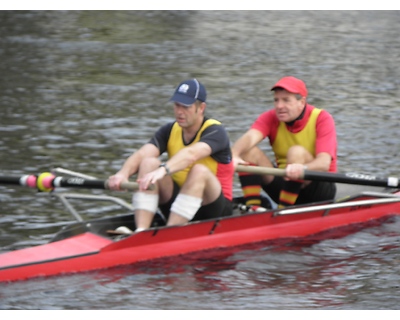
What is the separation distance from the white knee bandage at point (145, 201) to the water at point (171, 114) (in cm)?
59

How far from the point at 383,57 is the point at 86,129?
36.1 feet

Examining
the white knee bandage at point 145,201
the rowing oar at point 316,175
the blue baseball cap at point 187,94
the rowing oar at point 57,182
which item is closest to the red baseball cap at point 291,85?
the rowing oar at point 316,175

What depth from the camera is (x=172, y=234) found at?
379 inches

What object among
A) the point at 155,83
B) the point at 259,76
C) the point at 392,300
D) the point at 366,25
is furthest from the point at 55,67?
the point at 392,300

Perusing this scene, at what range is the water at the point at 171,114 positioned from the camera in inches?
353

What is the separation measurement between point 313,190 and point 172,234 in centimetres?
204

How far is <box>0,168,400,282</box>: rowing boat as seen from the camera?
8.93m

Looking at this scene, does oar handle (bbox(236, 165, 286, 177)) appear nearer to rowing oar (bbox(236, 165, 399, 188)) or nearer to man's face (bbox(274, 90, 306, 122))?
rowing oar (bbox(236, 165, 399, 188))

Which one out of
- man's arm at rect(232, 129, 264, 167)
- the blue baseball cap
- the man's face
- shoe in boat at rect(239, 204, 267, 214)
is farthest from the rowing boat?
the blue baseball cap

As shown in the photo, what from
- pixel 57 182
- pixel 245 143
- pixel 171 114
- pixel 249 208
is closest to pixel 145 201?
pixel 57 182

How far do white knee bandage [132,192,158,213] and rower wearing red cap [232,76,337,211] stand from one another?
1312 millimetres

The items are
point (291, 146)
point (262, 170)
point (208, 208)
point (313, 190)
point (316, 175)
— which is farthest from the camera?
point (291, 146)

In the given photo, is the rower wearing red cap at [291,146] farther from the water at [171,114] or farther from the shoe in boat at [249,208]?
the water at [171,114]

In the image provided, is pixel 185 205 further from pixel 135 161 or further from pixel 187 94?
pixel 187 94
